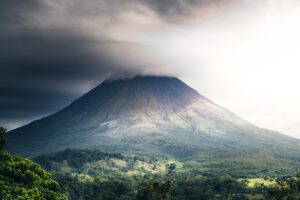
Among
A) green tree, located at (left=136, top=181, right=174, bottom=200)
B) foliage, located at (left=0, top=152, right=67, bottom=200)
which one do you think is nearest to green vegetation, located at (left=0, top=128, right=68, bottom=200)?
foliage, located at (left=0, top=152, right=67, bottom=200)

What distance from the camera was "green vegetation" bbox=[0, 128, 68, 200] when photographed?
59.2 meters

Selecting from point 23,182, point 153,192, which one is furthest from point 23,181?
point 153,192

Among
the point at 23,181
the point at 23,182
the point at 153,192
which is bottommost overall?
the point at 153,192

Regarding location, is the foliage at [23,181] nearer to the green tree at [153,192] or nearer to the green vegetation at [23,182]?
the green vegetation at [23,182]

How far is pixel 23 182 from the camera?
6372 cm

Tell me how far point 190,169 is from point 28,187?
14042 centimetres

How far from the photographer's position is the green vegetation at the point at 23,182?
59188mm

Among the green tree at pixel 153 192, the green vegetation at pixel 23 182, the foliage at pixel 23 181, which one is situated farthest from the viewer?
the green tree at pixel 153 192

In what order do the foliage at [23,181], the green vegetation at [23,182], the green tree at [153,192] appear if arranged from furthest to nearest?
the green tree at [153,192], the foliage at [23,181], the green vegetation at [23,182]

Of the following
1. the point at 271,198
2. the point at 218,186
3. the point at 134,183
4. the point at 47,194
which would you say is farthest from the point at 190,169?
the point at 47,194

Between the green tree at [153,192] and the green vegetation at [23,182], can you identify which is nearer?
the green vegetation at [23,182]

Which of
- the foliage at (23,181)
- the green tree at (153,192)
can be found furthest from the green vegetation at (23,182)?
the green tree at (153,192)

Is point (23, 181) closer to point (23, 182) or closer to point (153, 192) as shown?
point (23, 182)

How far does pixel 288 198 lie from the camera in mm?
87438
